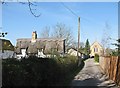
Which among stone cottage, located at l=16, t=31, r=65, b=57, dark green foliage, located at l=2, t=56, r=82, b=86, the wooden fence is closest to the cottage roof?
stone cottage, located at l=16, t=31, r=65, b=57

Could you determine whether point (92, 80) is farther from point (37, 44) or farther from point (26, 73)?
point (37, 44)

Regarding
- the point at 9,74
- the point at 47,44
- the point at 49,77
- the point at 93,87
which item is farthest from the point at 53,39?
the point at 9,74

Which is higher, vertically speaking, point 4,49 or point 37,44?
point 37,44

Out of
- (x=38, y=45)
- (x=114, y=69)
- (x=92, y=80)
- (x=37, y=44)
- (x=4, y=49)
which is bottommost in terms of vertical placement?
(x=92, y=80)

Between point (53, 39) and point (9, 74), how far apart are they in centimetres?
6845

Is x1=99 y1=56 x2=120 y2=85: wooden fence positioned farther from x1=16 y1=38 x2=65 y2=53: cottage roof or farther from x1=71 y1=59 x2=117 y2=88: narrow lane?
x1=16 y1=38 x2=65 y2=53: cottage roof

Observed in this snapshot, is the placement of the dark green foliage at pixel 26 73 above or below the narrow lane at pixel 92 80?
above

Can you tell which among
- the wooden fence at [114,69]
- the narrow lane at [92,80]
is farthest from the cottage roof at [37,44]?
the wooden fence at [114,69]

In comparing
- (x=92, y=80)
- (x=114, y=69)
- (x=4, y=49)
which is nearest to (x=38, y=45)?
(x=92, y=80)

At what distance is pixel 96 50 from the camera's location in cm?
14875

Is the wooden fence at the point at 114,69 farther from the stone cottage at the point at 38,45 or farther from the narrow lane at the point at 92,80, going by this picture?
the stone cottage at the point at 38,45

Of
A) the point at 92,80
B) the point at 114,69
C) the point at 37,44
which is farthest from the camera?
the point at 37,44

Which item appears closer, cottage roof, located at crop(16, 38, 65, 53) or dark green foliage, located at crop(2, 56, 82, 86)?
dark green foliage, located at crop(2, 56, 82, 86)

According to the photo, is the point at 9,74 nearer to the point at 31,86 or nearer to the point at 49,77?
the point at 31,86
